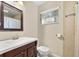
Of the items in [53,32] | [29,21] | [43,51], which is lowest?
[43,51]

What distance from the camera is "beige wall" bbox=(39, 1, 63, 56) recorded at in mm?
1557

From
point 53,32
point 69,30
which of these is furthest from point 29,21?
point 69,30

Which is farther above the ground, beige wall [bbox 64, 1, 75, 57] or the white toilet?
beige wall [bbox 64, 1, 75, 57]

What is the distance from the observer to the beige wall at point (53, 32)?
1.56 m

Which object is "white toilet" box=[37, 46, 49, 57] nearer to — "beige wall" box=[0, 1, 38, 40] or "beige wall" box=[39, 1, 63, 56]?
"beige wall" box=[39, 1, 63, 56]

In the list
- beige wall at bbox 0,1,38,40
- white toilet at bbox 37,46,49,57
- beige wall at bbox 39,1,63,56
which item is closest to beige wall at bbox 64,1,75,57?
beige wall at bbox 39,1,63,56

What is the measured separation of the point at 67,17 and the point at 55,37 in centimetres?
40

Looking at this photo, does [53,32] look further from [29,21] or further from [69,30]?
[29,21]

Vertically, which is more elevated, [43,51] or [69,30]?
[69,30]

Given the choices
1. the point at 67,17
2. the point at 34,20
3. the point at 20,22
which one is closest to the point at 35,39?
the point at 34,20

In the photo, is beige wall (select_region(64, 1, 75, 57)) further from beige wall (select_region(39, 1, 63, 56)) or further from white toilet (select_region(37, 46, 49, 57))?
white toilet (select_region(37, 46, 49, 57))

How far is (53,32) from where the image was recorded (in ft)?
5.42

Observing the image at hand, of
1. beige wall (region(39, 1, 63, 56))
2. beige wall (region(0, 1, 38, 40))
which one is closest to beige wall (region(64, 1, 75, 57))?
beige wall (region(39, 1, 63, 56))

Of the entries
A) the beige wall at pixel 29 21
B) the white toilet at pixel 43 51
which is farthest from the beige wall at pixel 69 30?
the beige wall at pixel 29 21
